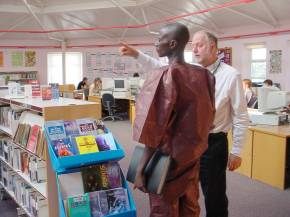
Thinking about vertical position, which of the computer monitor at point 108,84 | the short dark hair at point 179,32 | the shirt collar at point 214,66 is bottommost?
the computer monitor at point 108,84

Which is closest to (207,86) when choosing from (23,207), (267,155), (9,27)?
(23,207)

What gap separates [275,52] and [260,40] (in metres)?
0.60

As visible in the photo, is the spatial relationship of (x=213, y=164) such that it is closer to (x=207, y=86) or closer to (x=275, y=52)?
(x=207, y=86)

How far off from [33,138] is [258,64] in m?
8.57

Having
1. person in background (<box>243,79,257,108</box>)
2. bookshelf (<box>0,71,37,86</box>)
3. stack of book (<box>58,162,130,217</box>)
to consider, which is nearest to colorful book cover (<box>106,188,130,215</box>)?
stack of book (<box>58,162,130,217</box>)

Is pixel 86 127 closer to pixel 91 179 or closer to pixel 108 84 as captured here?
pixel 91 179

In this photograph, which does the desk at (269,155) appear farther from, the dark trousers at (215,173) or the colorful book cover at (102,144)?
the colorful book cover at (102,144)

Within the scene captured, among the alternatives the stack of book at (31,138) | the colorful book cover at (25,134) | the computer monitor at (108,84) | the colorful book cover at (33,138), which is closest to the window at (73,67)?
the computer monitor at (108,84)

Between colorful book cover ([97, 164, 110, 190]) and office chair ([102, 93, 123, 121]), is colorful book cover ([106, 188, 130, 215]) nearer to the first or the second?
colorful book cover ([97, 164, 110, 190])

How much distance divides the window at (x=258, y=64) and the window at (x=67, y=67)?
650 cm

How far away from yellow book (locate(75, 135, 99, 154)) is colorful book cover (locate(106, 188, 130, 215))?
0.27 meters

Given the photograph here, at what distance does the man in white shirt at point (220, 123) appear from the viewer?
83.4 inches

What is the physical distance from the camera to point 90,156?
6.45 ft

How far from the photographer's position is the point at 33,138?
2562 mm
